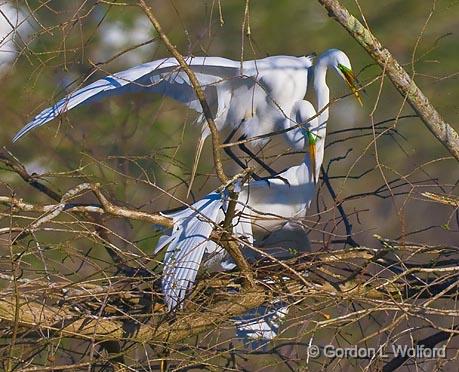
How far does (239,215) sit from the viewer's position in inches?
68.7

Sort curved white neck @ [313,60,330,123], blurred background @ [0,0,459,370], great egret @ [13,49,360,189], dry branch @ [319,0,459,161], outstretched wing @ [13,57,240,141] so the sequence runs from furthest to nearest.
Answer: blurred background @ [0,0,459,370], curved white neck @ [313,60,330,123], great egret @ [13,49,360,189], outstretched wing @ [13,57,240,141], dry branch @ [319,0,459,161]

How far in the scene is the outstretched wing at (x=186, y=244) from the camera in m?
1.80

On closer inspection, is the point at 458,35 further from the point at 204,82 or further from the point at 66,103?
the point at 66,103

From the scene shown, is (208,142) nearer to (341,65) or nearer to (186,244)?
(341,65)

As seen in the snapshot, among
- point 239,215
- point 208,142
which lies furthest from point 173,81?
point 208,142

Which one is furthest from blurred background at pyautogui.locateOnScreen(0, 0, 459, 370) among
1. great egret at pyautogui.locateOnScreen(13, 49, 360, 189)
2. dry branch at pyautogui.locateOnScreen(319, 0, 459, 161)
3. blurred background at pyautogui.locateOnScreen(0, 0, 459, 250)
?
dry branch at pyautogui.locateOnScreen(319, 0, 459, 161)

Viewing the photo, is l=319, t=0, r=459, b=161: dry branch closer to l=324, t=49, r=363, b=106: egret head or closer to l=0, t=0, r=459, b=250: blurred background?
l=324, t=49, r=363, b=106: egret head

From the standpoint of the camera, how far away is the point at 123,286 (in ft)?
5.73

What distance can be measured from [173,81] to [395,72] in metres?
0.73

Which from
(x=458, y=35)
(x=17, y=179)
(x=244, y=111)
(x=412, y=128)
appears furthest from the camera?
(x=458, y=35)

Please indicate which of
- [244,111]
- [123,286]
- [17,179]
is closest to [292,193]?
[244,111]

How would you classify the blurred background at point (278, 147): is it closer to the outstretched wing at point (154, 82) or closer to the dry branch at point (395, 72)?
the outstretched wing at point (154, 82)

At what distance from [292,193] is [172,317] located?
722mm

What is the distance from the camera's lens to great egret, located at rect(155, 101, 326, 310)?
1.80 meters
